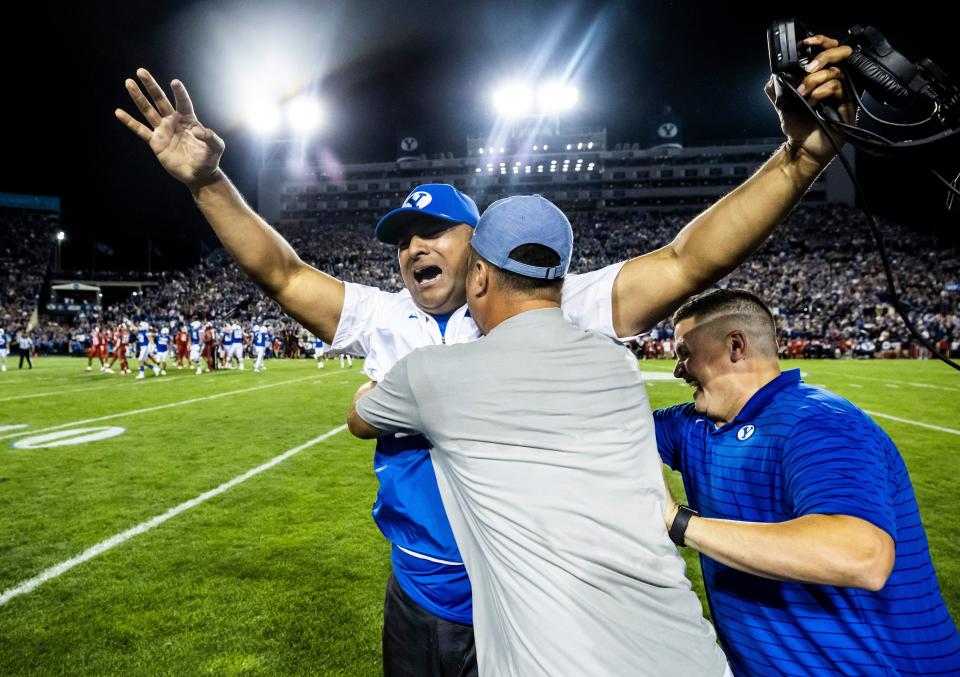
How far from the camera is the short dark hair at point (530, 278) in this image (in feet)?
4.60

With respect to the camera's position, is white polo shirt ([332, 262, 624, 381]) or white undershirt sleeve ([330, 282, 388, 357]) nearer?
white polo shirt ([332, 262, 624, 381])

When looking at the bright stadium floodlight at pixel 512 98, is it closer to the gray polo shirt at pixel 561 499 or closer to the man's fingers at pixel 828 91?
the man's fingers at pixel 828 91

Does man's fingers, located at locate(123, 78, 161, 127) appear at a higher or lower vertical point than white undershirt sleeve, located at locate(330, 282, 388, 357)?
higher

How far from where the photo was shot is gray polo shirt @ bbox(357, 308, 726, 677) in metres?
1.21

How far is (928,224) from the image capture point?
53.5 m

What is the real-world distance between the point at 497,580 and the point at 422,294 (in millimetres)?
987

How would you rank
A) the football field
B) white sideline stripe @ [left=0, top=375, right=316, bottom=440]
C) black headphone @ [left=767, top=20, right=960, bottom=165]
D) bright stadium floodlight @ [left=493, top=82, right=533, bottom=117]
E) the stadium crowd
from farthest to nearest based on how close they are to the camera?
bright stadium floodlight @ [left=493, top=82, right=533, bottom=117], the stadium crowd, white sideline stripe @ [left=0, top=375, right=316, bottom=440], the football field, black headphone @ [left=767, top=20, right=960, bottom=165]

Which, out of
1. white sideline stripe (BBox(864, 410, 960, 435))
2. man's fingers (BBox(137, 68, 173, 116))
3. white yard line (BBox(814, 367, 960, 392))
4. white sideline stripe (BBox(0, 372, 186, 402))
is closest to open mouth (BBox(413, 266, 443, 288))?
man's fingers (BBox(137, 68, 173, 116))

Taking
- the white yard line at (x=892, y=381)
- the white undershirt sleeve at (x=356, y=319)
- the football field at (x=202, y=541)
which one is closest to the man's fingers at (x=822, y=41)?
the white undershirt sleeve at (x=356, y=319)

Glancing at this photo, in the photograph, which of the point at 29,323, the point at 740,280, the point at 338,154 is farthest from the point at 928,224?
the point at 29,323

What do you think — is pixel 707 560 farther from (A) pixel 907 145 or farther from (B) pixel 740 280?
(B) pixel 740 280

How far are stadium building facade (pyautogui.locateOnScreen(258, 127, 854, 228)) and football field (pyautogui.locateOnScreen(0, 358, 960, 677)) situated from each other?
57.1m

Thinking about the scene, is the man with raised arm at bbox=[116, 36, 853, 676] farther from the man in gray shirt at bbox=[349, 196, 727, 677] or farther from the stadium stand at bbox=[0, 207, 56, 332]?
the stadium stand at bbox=[0, 207, 56, 332]

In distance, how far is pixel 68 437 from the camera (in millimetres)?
9164
